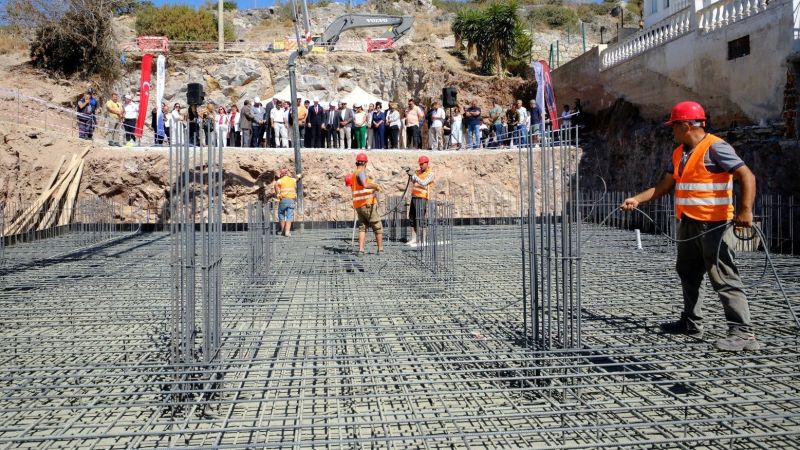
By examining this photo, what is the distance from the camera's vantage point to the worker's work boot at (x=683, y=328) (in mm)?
4625

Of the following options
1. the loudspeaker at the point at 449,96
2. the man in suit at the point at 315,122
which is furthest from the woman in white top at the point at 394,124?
the man in suit at the point at 315,122

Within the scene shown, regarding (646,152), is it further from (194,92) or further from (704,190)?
(704,190)

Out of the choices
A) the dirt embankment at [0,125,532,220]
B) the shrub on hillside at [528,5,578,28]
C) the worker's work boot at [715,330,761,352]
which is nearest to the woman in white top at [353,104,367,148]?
the dirt embankment at [0,125,532,220]

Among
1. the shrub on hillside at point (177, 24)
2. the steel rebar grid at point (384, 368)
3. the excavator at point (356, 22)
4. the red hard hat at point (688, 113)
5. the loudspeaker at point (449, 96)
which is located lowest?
the steel rebar grid at point (384, 368)

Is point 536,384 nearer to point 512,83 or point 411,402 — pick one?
point 411,402

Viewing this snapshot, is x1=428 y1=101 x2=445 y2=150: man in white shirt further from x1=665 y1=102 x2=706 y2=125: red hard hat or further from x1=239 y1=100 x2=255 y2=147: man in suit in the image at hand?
x1=665 y1=102 x2=706 y2=125: red hard hat

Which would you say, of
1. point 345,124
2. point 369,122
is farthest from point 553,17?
point 345,124

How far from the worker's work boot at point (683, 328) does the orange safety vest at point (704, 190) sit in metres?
0.80

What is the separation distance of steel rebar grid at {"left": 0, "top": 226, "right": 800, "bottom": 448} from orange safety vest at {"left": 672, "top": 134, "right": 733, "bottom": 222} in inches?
35.9

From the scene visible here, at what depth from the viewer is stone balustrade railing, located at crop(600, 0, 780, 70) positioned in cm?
1307

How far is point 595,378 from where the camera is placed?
3.67 meters

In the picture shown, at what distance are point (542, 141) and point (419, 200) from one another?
6.24m

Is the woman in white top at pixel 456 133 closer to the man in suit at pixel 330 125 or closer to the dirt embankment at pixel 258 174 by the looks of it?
the dirt embankment at pixel 258 174

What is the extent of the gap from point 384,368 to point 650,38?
15275 millimetres
